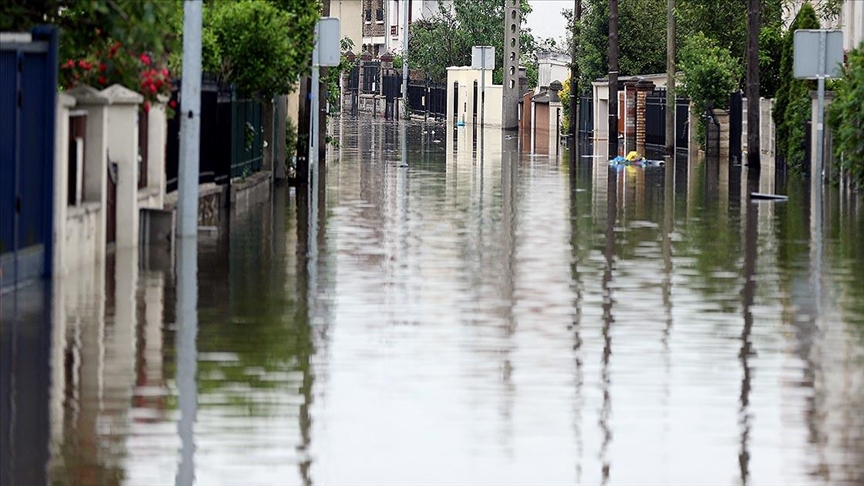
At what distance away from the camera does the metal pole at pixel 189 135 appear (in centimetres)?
2086

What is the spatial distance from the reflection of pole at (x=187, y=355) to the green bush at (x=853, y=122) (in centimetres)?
1377

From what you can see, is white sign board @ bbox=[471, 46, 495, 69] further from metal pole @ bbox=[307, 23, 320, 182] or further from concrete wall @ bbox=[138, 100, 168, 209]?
concrete wall @ bbox=[138, 100, 168, 209]

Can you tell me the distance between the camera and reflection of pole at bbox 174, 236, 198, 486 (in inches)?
368

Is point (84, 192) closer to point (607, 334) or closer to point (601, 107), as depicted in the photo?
point (607, 334)

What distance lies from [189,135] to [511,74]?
62609mm

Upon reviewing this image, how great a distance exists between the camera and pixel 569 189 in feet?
111

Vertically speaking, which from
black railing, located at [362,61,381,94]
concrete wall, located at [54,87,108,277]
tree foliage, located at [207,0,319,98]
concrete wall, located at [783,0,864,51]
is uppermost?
black railing, located at [362,61,381,94]

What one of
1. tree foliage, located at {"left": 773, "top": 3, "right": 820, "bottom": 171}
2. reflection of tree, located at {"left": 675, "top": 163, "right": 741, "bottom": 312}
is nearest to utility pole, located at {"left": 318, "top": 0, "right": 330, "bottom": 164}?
tree foliage, located at {"left": 773, "top": 3, "right": 820, "bottom": 171}

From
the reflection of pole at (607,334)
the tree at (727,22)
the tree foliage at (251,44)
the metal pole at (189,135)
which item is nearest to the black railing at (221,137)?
the tree foliage at (251,44)

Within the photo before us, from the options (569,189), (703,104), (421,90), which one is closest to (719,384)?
(569,189)

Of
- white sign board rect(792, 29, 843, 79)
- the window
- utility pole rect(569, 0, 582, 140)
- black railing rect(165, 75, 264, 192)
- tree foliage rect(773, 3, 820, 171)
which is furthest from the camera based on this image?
utility pole rect(569, 0, 582, 140)

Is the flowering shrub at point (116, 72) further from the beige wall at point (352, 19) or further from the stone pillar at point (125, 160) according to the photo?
the beige wall at point (352, 19)

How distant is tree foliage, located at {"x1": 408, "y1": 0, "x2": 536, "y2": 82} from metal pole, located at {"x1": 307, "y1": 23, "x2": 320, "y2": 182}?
56.8 m

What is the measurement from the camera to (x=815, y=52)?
105 feet
